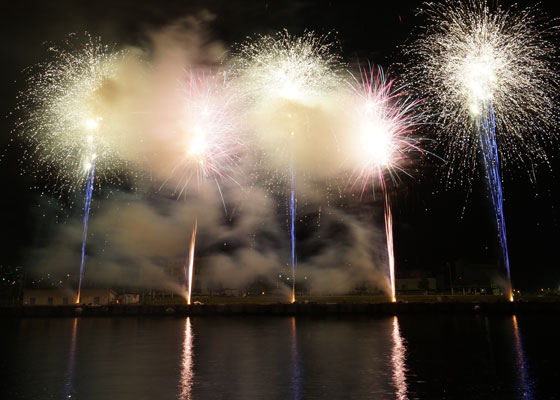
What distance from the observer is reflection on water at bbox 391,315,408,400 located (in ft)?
43.5

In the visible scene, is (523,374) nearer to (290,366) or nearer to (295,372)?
(295,372)

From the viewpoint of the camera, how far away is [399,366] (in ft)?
56.6

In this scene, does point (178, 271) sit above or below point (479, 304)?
above

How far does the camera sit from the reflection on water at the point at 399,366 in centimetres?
1325

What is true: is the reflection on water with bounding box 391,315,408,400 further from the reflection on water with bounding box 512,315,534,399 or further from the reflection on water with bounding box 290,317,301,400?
the reflection on water with bounding box 512,315,534,399

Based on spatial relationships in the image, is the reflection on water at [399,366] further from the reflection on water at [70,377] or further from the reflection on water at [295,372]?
the reflection on water at [70,377]

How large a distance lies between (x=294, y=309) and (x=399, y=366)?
3584cm

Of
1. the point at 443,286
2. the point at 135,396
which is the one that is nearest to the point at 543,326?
the point at 135,396

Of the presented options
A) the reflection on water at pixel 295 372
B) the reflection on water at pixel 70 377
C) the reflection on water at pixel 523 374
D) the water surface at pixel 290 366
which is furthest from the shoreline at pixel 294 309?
the reflection on water at pixel 70 377

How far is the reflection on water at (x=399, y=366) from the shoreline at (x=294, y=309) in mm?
24394

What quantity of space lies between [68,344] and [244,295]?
59162 mm

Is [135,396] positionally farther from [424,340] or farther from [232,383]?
[424,340]

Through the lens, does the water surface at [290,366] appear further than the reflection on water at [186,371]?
Yes

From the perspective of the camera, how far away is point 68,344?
1053 inches
